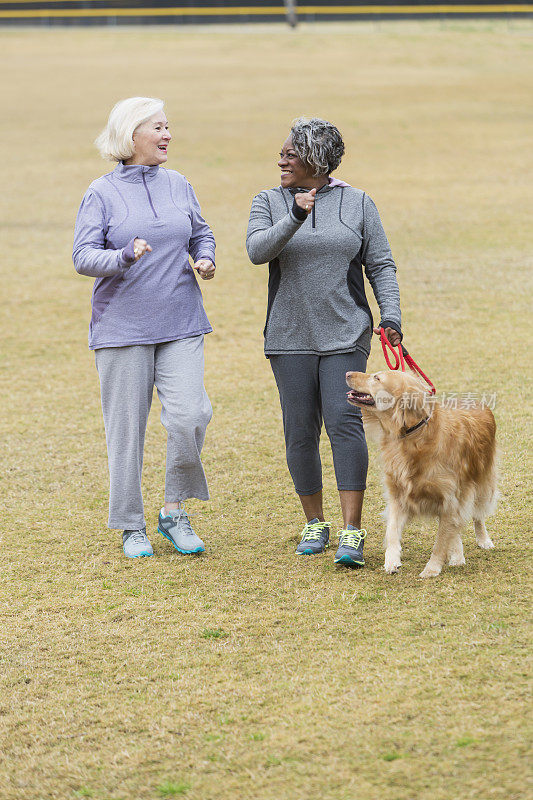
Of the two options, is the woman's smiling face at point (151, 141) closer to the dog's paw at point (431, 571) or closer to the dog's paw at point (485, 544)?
the dog's paw at point (431, 571)

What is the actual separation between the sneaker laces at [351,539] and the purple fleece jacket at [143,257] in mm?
1218

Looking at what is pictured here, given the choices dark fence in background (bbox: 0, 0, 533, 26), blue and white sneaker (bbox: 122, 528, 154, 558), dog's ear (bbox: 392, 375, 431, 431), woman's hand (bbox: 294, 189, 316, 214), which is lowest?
blue and white sneaker (bbox: 122, 528, 154, 558)

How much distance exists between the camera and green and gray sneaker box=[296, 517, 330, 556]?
508 centimetres

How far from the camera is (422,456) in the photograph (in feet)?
15.0

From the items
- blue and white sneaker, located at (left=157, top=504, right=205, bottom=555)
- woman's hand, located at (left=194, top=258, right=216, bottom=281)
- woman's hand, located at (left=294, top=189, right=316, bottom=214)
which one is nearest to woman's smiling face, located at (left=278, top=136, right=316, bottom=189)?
woman's hand, located at (left=294, top=189, right=316, bottom=214)

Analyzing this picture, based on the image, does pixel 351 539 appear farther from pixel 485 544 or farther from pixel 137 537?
pixel 137 537

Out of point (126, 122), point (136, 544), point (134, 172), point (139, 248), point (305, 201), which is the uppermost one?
point (126, 122)

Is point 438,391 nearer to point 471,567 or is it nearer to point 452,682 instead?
point 471,567

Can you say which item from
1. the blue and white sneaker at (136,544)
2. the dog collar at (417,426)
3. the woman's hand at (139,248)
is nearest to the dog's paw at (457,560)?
the dog collar at (417,426)

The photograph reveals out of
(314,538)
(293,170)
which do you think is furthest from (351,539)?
(293,170)

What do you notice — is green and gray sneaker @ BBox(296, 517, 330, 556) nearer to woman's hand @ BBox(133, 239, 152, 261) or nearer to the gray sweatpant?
the gray sweatpant

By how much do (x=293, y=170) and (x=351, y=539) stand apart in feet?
5.67

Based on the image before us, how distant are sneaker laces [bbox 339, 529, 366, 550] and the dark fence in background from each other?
155 ft

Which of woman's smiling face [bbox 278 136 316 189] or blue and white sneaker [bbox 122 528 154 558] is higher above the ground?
woman's smiling face [bbox 278 136 316 189]
